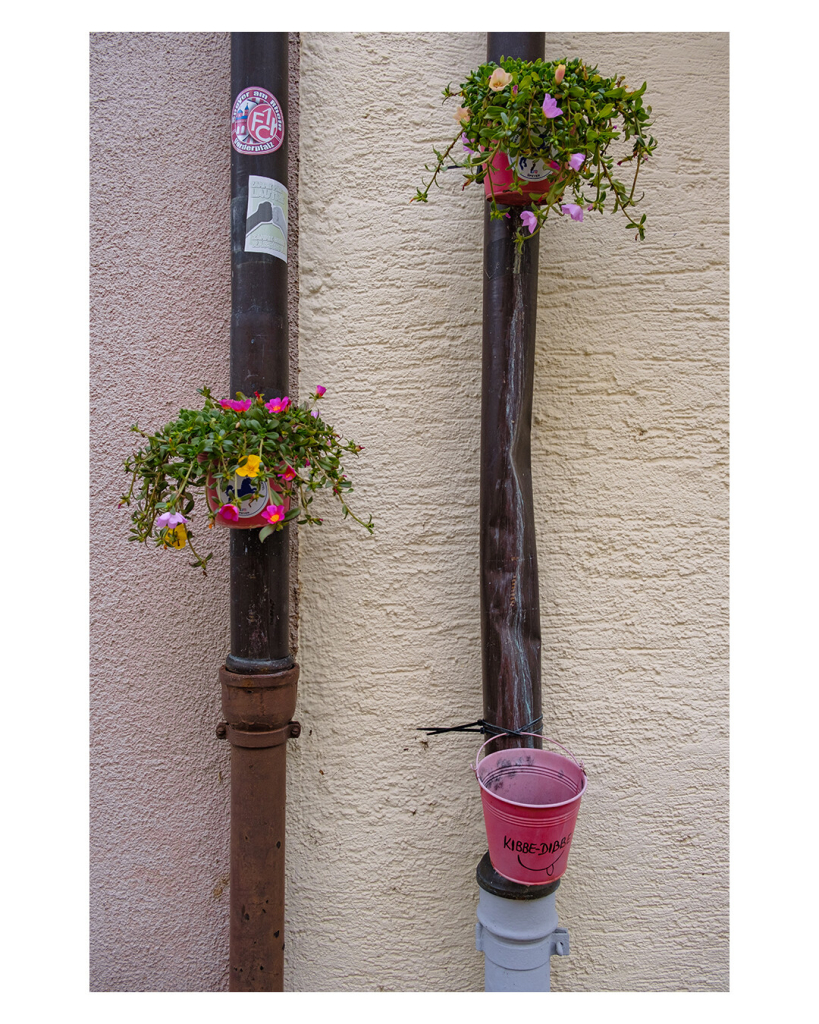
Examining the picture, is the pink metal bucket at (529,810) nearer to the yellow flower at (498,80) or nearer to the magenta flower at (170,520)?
the magenta flower at (170,520)

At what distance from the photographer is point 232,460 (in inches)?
56.5

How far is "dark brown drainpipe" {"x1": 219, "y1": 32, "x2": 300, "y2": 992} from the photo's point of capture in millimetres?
1664

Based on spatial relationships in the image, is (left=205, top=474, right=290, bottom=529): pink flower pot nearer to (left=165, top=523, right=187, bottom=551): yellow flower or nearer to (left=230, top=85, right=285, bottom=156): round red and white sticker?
(left=165, top=523, right=187, bottom=551): yellow flower

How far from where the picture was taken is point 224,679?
1.69 metres

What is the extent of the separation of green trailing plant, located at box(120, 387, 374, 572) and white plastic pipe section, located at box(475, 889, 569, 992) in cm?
115

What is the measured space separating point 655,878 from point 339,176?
2451 mm

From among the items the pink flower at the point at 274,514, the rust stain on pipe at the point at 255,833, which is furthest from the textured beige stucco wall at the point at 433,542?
the pink flower at the point at 274,514

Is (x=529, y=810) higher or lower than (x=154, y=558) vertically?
lower

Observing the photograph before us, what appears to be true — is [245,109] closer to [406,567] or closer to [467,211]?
[467,211]

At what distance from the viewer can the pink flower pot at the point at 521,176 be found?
1.49m

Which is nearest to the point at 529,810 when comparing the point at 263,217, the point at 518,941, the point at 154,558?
the point at 518,941

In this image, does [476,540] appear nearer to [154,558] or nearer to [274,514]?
[274,514]

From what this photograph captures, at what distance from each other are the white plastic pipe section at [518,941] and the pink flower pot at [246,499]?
3.98ft

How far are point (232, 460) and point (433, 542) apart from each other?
2.37 ft
